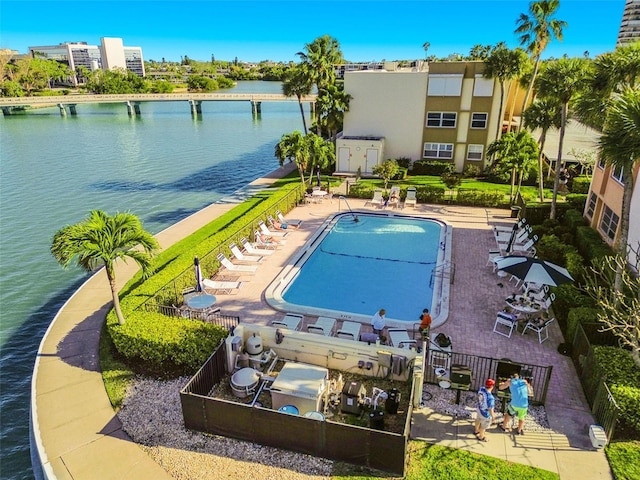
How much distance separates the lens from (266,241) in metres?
21.8

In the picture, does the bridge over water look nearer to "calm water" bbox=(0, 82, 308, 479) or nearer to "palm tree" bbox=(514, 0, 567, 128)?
"calm water" bbox=(0, 82, 308, 479)

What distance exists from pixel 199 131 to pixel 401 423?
232ft

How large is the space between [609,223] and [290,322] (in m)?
15.2

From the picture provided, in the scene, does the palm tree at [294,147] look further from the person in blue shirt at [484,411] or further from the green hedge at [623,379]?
the person in blue shirt at [484,411]

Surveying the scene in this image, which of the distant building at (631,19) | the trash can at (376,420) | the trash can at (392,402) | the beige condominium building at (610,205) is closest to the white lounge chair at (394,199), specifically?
the beige condominium building at (610,205)

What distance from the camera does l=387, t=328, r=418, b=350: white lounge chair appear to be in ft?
42.6

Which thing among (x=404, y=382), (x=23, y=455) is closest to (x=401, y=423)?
(x=404, y=382)

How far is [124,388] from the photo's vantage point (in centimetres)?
1155

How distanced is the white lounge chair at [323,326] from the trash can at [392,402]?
3596 millimetres

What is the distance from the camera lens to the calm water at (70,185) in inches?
623

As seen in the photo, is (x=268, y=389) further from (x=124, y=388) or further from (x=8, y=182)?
(x=8, y=182)

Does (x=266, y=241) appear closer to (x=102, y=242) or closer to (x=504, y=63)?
(x=102, y=242)

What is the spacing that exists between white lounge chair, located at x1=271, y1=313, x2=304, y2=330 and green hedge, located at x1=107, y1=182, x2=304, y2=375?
2358mm

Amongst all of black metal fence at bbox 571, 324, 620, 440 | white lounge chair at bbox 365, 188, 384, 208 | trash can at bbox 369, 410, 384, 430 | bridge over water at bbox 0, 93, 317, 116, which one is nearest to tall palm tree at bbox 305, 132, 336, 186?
white lounge chair at bbox 365, 188, 384, 208
